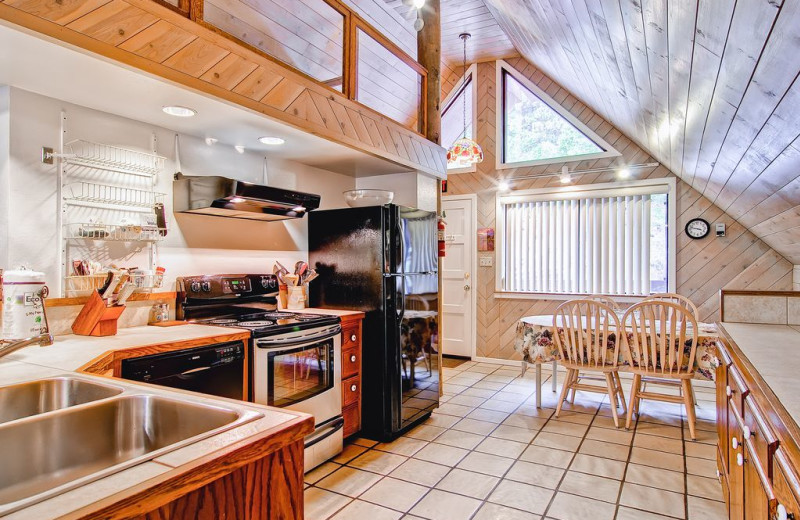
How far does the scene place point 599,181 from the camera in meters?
5.15

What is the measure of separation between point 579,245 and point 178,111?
4325 millimetres

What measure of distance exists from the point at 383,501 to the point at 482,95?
4.85m

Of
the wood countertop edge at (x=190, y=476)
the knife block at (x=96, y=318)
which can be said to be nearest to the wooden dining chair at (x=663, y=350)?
the wood countertop edge at (x=190, y=476)

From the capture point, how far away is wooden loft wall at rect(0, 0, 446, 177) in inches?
63.1

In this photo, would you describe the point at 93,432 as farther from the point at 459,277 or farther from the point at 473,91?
the point at 473,91

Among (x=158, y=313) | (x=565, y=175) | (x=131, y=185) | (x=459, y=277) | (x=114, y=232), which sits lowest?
(x=158, y=313)

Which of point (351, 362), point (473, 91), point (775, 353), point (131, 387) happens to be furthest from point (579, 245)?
point (131, 387)

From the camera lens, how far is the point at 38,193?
2121 millimetres

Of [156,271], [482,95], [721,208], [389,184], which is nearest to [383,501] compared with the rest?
[156,271]

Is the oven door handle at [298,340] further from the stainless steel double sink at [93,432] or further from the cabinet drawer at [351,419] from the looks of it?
the stainless steel double sink at [93,432]

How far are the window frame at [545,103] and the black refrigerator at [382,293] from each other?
2.46 meters

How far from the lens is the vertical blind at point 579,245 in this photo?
500 centimetres

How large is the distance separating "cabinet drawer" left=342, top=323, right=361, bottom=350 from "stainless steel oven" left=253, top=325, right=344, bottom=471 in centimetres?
9

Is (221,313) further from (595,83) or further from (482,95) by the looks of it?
(482,95)
